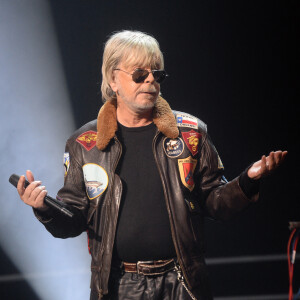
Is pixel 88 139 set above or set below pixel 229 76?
above

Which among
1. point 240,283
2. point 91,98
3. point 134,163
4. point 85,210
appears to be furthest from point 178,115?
point 240,283

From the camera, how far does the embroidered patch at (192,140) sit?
2431 millimetres

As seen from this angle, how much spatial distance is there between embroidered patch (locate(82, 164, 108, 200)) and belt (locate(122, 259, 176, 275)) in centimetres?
37

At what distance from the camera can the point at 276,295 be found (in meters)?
4.12

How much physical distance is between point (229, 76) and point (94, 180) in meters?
1.94

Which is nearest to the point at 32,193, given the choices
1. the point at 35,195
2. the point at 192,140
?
the point at 35,195

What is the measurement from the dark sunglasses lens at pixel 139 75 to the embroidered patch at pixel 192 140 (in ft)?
1.09

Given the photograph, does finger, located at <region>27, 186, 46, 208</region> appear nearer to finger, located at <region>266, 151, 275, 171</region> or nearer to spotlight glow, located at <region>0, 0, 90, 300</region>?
finger, located at <region>266, 151, 275, 171</region>

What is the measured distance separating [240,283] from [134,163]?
2237 millimetres

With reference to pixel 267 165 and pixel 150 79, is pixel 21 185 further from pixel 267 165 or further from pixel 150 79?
pixel 267 165

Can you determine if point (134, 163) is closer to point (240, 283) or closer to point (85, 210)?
point (85, 210)

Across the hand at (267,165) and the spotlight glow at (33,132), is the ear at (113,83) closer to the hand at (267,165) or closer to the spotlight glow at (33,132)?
the hand at (267,165)

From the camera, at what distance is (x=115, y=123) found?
2.47 metres

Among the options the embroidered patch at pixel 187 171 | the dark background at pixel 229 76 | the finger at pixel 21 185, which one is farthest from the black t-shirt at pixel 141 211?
the dark background at pixel 229 76
